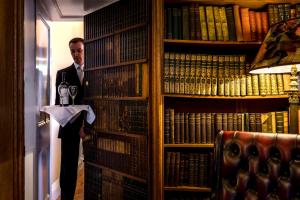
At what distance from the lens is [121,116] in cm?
235

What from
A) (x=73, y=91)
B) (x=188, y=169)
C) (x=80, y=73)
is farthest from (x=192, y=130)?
(x=80, y=73)

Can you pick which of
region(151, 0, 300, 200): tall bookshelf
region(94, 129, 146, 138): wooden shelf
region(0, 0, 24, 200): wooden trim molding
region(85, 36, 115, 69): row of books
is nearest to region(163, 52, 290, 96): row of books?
region(151, 0, 300, 200): tall bookshelf

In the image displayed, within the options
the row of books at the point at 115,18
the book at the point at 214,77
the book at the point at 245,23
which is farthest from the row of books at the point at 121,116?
the book at the point at 245,23

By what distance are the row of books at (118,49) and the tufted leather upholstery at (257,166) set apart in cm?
103

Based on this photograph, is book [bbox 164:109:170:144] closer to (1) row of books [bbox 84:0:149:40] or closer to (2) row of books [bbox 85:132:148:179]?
(2) row of books [bbox 85:132:148:179]

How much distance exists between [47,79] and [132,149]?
148cm

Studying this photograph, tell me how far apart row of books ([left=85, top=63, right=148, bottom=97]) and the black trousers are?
58 centimetres

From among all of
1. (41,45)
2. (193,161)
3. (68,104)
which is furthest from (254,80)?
(41,45)

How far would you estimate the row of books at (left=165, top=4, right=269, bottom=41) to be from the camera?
2.10 meters

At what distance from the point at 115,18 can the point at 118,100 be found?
2.06 feet

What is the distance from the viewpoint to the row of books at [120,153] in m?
2.18

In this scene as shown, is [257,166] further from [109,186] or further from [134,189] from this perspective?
[109,186]

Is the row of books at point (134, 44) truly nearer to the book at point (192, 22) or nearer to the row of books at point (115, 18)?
the row of books at point (115, 18)

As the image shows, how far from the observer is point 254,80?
2129 millimetres
